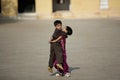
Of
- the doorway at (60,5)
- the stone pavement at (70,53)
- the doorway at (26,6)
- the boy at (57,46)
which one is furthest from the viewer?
the doorway at (60,5)

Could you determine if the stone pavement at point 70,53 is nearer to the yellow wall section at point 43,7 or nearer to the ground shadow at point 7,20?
the ground shadow at point 7,20

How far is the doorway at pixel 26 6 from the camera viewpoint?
34.0 metres

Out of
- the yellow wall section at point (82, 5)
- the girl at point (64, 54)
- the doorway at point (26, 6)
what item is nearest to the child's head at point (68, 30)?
the girl at point (64, 54)

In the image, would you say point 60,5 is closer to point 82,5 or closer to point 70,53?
point 82,5

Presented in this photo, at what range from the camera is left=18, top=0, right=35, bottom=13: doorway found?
33969 mm

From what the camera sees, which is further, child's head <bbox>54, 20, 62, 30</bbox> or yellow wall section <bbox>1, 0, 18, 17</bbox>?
yellow wall section <bbox>1, 0, 18, 17</bbox>

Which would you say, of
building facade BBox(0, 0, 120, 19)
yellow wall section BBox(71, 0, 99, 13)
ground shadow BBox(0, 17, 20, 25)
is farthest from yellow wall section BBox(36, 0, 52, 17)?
ground shadow BBox(0, 17, 20, 25)

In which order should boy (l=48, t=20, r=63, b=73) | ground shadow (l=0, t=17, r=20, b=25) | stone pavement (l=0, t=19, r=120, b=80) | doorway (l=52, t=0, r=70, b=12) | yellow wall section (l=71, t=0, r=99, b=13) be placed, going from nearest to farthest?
boy (l=48, t=20, r=63, b=73)
stone pavement (l=0, t=19, r=120, b=80)
ground shadow (l=0, t=17, r=20, b=25)
yellow wall section (l=71, t=0, r=99, b=13)
doorway (l=52, t=0, r=70, b=12)

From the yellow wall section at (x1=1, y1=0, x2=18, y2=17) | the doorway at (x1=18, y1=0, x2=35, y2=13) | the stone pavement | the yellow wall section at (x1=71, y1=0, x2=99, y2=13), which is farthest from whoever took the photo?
the doorway at (x1=18, y1=0, x2=35, y2=13)

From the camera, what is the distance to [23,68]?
13.5 metres

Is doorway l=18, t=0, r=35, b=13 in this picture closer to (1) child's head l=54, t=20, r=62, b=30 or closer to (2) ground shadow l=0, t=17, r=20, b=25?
(2) ground shadow l=0, t=17, r=20, b=25

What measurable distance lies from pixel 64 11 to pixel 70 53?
17948mm

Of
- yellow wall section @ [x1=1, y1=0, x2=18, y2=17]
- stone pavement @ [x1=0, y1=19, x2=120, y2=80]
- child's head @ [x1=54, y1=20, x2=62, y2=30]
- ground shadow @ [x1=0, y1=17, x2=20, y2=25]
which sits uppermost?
child's head @ [x1=54, y1=20, x2=62, y2=30]

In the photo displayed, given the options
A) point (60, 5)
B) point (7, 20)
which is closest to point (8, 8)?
point (7, 20)
